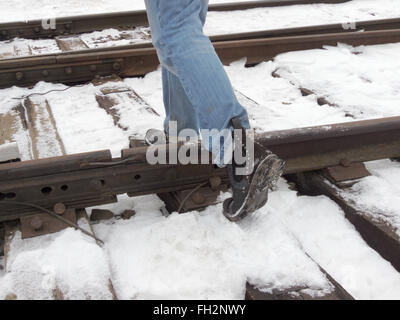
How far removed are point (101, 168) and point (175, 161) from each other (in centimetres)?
39

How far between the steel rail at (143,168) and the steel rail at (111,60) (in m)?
2.05

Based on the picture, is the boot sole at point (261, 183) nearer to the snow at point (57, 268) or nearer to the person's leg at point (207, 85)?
the person's leg at point (207, 85)

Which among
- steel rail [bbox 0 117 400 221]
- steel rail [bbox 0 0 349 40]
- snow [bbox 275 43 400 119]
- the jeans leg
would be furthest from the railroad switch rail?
steel rail [bbox 0 0 349 40]

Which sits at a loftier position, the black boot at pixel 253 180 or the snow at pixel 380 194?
the black boot at pixel 253 180

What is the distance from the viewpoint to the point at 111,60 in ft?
14.2

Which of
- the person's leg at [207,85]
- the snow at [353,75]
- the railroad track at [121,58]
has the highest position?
the person's leg at [207,85]

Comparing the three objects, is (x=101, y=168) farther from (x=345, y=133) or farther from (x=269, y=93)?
(x=269, y=93)

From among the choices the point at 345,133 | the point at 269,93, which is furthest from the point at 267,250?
the point at 269,93

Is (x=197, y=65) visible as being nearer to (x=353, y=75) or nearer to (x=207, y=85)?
(x=207, y=85)

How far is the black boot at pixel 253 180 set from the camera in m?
2.16

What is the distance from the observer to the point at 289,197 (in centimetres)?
264

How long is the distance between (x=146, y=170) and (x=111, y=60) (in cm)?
217

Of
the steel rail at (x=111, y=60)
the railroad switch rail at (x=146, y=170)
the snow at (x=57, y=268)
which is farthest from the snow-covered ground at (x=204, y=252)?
the steel rail at (x=111, y=60)

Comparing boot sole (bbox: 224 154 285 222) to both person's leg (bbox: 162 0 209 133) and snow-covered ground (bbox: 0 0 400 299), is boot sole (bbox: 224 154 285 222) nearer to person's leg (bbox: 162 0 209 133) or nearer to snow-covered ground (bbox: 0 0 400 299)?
snow-covered ground (bbox: 0 0 400 299)
